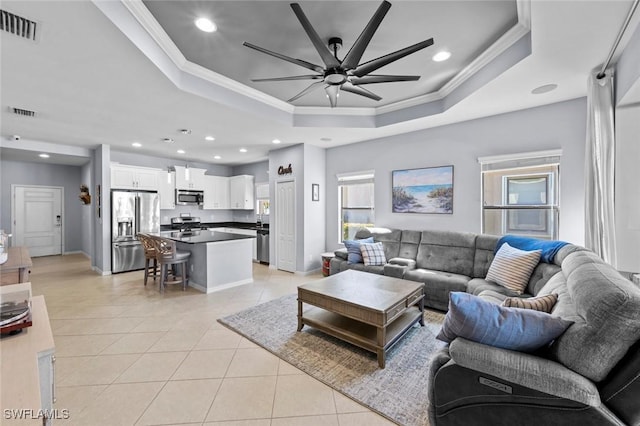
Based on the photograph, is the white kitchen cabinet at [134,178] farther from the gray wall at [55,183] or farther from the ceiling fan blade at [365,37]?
the ceiling fan blade at [365,37]

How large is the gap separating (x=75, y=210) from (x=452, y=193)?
33.4ft

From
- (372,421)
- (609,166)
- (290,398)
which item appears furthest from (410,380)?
(609,166)

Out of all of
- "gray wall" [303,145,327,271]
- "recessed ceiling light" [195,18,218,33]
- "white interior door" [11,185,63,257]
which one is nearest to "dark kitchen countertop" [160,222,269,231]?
"gray wall" [303,145,327,271]

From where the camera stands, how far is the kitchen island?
4.46 m

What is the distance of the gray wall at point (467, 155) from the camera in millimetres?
3389

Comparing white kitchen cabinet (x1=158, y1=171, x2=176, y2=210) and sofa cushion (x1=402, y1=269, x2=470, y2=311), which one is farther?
white kitchen cabinet (x1=158, y1=171, x2=176, y2=210)

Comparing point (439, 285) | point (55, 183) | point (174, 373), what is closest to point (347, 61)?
point (439, 285)

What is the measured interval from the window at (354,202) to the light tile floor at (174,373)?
98.5 inches

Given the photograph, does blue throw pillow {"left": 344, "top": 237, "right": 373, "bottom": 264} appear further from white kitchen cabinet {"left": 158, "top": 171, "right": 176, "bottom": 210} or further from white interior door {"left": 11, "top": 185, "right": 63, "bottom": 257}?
white interior door {"left": 11, "top": 185, "right": 63, "bottom": 257}

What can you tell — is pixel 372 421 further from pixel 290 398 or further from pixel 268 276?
pixel 268 276

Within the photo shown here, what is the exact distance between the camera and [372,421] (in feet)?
5.99

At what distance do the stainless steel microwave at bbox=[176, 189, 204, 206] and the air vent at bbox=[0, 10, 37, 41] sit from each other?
528 cm

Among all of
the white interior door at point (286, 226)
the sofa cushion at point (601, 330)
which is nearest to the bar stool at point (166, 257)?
the white interior door at point (286, 226)

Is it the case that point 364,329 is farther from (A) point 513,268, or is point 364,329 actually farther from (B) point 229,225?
(B) point 229,225
